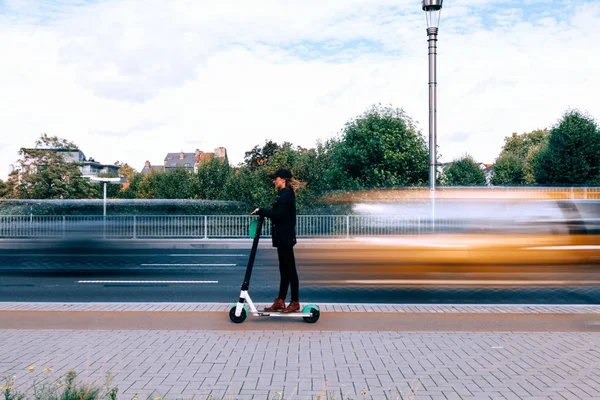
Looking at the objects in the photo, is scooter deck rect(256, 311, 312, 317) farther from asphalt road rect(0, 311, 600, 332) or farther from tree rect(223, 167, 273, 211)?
tree rect(223, 167, 273, 211)

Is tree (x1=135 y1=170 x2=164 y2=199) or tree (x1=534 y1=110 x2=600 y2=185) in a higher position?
tree (x1=534 y1=110 x2=600 y2=185)

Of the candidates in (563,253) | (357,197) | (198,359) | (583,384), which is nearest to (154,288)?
(198,359)

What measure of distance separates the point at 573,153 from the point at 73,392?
55.1 metres

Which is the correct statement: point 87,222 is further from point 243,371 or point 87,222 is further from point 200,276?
point 243,371

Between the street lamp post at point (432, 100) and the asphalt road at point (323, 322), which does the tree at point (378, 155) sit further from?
the asphalt road at point (323, 322)

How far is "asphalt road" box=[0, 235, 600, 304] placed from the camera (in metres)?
10.1

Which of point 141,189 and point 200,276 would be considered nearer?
point 200,276

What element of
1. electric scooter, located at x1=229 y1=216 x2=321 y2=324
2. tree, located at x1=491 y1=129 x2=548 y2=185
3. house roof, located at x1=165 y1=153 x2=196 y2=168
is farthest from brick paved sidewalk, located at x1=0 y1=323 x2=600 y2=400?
house roof, located at x1=165 y1=153 x2=196 y2=168

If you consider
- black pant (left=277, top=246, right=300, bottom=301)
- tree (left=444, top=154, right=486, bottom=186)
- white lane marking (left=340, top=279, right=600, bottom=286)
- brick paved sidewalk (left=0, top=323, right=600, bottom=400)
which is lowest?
white lane marking (left=340, top=279, right=600, bottom=286)

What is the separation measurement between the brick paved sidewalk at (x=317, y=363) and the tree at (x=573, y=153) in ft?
165

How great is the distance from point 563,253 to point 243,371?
1117cm

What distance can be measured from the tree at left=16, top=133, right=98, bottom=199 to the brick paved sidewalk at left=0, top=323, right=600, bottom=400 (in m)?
42.5

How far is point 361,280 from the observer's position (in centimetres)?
1229

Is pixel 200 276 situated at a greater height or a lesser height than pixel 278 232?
lesser
